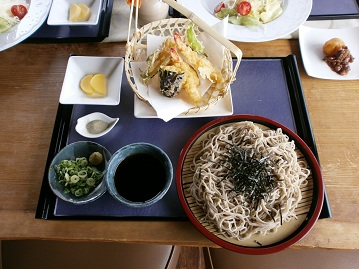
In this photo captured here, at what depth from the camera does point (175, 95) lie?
159 centimetres

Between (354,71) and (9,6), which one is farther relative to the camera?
(9,6)

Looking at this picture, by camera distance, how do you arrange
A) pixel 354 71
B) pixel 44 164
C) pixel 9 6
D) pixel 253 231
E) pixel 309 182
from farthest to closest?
1. pixel 9 6
2. pixel 354 71
3. pixel 44 164
4. pixel 309 182
5. pixel 253 231

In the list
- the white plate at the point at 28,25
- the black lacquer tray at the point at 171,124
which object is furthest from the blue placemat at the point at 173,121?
the white plate at the point at 28,25

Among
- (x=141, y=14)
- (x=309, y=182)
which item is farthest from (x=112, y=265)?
(x=141, y=14)

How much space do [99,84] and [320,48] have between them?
48.7 inches

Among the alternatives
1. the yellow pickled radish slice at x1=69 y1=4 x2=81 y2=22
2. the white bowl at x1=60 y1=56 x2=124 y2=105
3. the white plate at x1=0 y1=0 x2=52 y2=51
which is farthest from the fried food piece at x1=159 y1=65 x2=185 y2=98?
the white plate at x1=0 y1=0 x2=52 y2=51

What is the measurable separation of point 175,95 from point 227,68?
30 cm

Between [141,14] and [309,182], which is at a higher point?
[141,14]

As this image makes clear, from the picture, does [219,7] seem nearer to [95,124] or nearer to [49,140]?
[95,124]

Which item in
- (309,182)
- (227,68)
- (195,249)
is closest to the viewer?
(309,182)

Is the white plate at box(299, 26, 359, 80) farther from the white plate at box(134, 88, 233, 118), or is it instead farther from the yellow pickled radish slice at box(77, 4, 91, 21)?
the yellow pickled radish slice at box(77, 4, 91, 21)

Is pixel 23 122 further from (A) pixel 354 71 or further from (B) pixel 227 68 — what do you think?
(A) pixel 354 71

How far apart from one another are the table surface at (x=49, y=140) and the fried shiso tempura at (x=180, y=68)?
0.34 meters

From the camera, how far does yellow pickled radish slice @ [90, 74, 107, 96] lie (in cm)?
162
